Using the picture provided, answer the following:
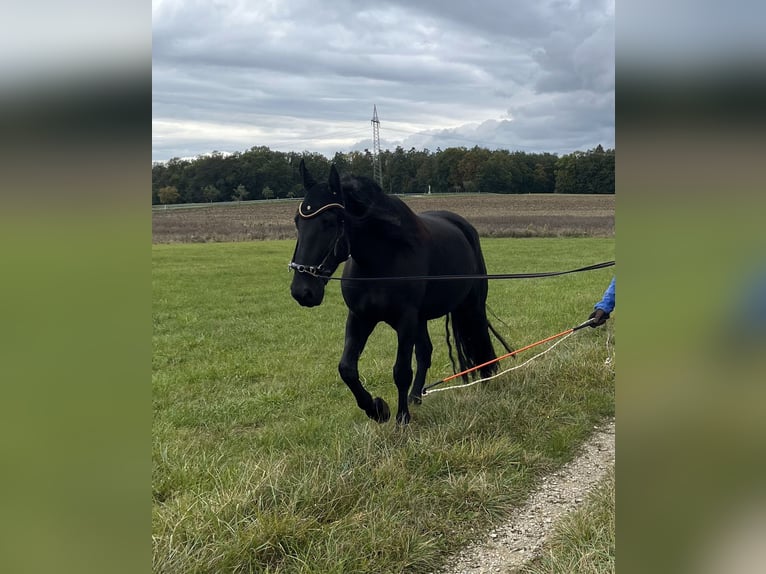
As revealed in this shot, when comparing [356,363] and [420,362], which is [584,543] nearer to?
[356,363]

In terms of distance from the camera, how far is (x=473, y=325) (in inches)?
222

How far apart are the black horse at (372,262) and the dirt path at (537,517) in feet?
4.08

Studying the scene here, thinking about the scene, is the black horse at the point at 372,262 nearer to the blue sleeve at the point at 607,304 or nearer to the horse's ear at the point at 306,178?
the horse's ear at the point at 306,178

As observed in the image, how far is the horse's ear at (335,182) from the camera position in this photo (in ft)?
12.3

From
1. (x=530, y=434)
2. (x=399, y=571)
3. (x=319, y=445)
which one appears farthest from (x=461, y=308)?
(x=399, y=571)

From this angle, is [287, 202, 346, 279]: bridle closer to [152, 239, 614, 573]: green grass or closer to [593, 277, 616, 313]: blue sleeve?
[152, 239, 614, 573]: green grass

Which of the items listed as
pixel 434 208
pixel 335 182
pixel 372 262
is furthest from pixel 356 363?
pixel 434 208

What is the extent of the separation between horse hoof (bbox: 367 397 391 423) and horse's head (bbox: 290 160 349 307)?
1.10m

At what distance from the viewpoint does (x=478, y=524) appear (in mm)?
3305

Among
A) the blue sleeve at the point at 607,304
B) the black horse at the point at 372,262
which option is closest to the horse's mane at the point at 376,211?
the black horse at the point at 372,262

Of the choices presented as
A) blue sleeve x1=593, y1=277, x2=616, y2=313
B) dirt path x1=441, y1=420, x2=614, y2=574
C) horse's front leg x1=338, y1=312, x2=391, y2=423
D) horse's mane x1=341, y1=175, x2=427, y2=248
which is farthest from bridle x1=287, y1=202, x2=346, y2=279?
blue sleeve x1=593, y1=277, x2=616, y2=313

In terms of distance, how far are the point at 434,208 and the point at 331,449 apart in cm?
2033

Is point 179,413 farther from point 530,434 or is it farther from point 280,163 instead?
point 280,163
